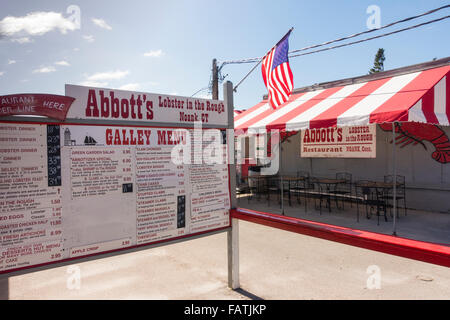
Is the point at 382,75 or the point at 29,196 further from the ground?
the point at 382,75

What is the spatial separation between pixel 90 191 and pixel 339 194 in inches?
358

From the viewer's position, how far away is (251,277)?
430 cm

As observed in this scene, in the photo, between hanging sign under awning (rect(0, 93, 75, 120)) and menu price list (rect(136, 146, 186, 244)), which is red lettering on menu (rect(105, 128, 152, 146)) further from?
hanging sign under awning (rect(0, 93, 75, 120))

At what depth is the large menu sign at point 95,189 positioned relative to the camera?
8.14 feet

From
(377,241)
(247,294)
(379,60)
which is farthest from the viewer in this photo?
(379,60)

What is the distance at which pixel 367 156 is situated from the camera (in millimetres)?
8898

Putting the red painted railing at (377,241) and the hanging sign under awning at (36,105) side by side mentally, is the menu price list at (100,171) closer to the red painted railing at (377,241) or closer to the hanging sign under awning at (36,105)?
the hanging sign under awning at (36,105)

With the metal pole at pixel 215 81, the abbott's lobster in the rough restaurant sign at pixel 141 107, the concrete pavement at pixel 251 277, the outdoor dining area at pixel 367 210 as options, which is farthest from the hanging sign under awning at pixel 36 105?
the metal pole at pixel 215 81

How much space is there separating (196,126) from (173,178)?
63 cm

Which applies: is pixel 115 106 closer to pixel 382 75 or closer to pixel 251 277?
pixel 251 277

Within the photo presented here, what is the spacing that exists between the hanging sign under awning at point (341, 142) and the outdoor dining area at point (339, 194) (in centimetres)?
82

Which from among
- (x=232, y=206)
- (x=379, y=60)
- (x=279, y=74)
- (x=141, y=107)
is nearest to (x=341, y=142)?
(x=279, y=74)
